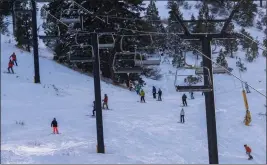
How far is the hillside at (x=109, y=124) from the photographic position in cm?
1955

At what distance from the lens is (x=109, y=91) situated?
3516cm

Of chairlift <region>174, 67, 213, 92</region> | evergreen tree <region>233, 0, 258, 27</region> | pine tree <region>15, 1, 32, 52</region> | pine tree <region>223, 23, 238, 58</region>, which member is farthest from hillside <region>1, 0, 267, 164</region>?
evergreen tree <region>233, 0, 258, 27</region>

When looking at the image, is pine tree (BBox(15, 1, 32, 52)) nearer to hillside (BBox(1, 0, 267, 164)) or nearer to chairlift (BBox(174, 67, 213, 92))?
hillside (BBox(1, 0, 267, 164))

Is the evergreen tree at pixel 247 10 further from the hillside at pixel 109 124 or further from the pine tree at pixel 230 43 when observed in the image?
the hillside at pixel 109 124

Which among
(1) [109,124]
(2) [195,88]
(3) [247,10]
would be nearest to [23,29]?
(3) [247,10]

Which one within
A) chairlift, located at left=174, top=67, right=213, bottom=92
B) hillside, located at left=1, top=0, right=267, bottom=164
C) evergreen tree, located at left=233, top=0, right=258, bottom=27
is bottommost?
hillside, located at left=1, top=0, right=267, bottom=164

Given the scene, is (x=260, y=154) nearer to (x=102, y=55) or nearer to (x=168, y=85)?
(x=102, y=55)

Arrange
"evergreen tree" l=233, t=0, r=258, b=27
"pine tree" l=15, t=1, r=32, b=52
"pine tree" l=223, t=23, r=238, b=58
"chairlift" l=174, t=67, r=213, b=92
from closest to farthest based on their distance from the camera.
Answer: "chairlift" l=174, t=67, r=213, b=92, "evergreen tree" l=233, t=0, r=258, b=27, "pine tree" l=15, t=1, r=32, b=52, "pine tree" l=223, t=23, r=238, b=58

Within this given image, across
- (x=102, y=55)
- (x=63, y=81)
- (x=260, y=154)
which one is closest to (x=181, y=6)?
(x=102, y=55)

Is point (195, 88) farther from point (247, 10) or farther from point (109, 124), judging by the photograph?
point (247, 10)

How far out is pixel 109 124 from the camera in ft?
82.1

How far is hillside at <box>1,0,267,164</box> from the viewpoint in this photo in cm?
1955

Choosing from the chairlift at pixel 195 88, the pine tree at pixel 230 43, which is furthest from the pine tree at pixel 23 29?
the chairlift at pixel 195 88

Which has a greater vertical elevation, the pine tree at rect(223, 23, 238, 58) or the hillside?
the pine tree at rect(223, 23, 238, 58)
